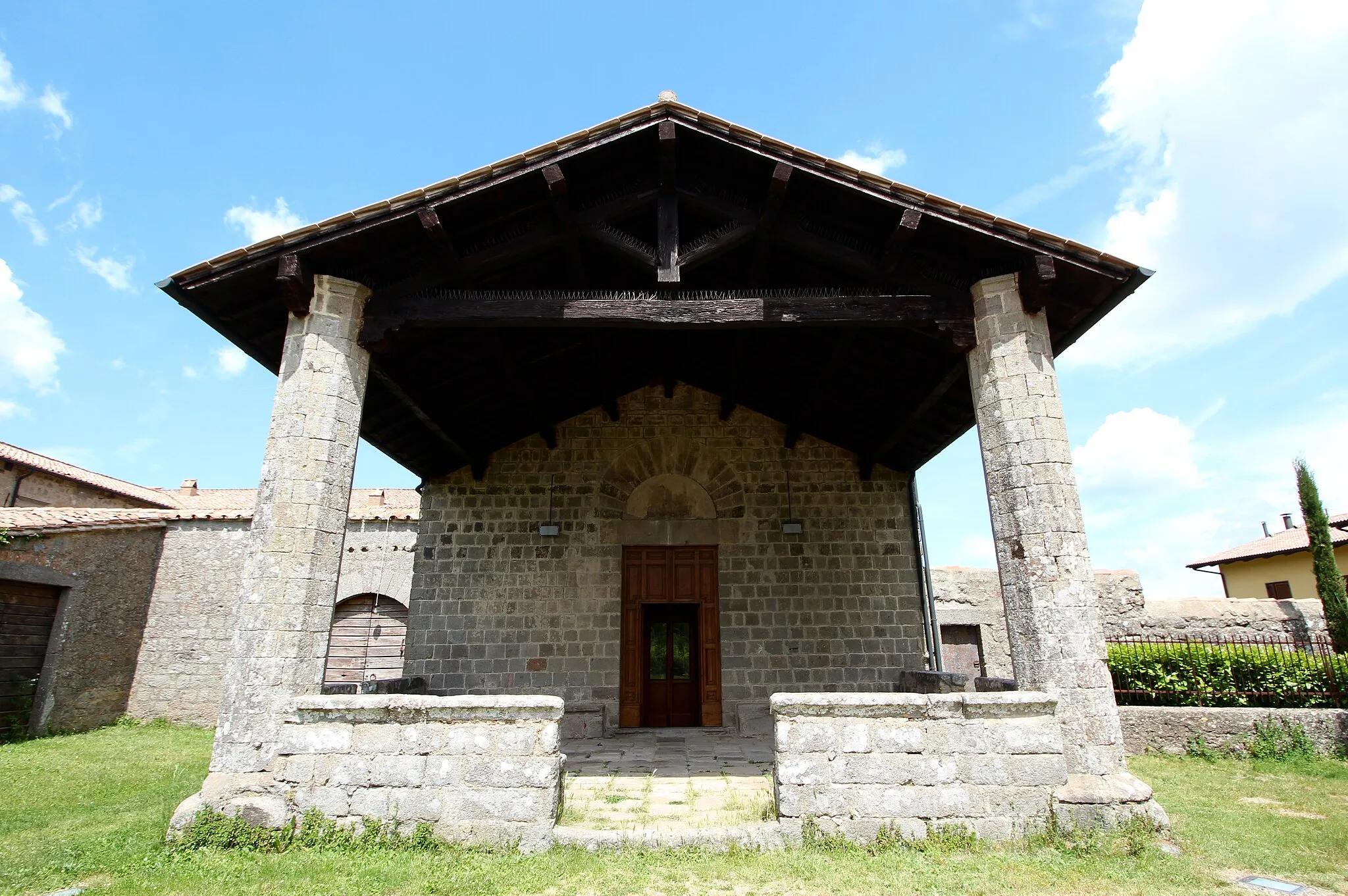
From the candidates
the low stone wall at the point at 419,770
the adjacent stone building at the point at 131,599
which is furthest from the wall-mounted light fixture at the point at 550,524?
the low stone wall at the point at 419,770

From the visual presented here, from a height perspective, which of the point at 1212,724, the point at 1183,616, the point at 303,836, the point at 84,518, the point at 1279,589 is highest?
the point at 84,518

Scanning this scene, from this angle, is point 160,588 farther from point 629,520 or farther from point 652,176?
point 652,176

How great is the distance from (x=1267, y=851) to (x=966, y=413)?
491cm

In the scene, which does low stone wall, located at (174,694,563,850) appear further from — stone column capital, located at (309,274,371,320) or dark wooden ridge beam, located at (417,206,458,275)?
dark wooden ridge beam, located at (417,206,458,275)

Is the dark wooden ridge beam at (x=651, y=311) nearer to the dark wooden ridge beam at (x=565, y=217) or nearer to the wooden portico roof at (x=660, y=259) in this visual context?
the wooden portico roof at (x=660, y=259)

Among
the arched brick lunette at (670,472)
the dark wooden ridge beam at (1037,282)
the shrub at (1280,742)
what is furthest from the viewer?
the arched brick lunette at (670,472)

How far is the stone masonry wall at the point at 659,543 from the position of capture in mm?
9594

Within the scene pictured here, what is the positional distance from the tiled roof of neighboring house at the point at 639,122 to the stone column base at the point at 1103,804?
3998 mm

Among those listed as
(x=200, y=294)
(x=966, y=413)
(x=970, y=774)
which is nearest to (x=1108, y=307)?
(x=966, y=413)

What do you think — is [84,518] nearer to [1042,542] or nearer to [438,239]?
[438,239]

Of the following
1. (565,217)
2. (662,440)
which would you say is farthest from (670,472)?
(565,217)

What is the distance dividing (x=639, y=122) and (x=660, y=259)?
1248 mm

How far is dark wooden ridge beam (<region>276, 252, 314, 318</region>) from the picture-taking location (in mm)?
5746

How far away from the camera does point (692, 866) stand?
4.36 metres
